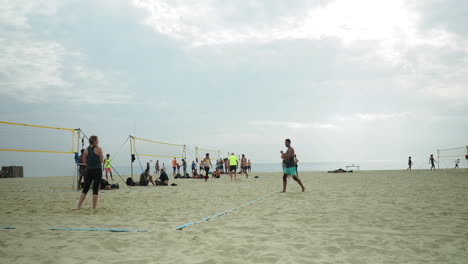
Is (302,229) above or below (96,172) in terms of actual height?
below

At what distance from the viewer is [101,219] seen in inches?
207

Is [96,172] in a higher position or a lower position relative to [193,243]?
higher

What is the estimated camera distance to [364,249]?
3338 millimetres

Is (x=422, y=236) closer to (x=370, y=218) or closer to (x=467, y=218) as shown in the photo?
(x=370, y=218)

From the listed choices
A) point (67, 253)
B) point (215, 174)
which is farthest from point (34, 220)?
point (215, 174)

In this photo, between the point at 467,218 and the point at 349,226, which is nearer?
the point at 349,226

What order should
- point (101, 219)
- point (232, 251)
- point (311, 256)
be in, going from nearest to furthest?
point (311, 256)
point (232, 251)
point (101, 219)

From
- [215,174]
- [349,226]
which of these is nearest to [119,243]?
[349,226]

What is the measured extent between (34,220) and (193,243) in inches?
128

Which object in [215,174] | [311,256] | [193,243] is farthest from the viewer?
[215,174]

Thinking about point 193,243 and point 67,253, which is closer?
point 67,253

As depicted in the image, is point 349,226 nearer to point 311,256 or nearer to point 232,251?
point 311,256

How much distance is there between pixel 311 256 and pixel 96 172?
4.73 meters

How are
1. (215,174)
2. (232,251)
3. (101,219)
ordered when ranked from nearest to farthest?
1. (232,251)
2. (101,219)
3. (215,174)
